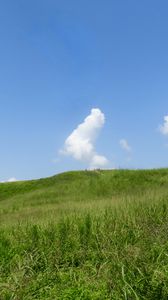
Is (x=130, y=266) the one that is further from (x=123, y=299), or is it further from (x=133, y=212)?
(x=133, y=212)

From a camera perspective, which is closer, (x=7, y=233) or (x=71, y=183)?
(x=7, y=233)

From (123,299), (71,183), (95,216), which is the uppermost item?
(71,183)

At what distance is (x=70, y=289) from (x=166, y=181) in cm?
2794

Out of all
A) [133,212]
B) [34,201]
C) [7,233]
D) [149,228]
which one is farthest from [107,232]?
[34,201]

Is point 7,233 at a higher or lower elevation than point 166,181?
lower

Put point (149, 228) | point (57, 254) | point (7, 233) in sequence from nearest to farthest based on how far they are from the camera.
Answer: point (57, 254) < point (149, 228) < point (7, 233)

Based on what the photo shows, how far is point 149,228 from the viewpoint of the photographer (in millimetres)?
12172

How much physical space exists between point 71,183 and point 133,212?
2421 cm

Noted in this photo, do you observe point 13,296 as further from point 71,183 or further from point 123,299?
point 71,183

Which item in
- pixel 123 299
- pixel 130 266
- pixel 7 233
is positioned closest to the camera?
pixel 123 299

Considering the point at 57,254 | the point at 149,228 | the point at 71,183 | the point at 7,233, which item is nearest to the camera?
the point at 57,254

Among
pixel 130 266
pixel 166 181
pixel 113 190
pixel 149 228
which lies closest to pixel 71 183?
pixel 113 190

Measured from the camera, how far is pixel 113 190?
3422cm

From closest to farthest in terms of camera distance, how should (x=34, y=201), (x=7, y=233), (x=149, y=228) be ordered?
(x=149, y=228) → (x=7, y=233) → (x=34, y=201)
